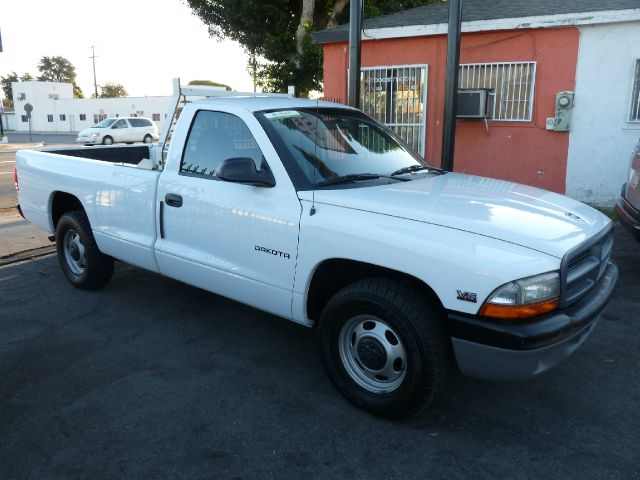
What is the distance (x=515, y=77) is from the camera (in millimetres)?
9648

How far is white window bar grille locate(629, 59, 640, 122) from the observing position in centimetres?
888

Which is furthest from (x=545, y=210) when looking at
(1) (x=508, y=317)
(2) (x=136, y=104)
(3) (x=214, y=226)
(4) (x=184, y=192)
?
(2) (x=136, y=104)

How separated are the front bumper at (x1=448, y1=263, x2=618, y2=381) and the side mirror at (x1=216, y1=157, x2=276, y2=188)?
4.80 ft

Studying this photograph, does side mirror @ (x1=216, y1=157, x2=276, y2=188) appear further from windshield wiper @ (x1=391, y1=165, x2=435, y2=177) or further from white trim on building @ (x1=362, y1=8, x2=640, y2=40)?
white trim on building @ (x1=362, y1=8, x2=640, y2=40)

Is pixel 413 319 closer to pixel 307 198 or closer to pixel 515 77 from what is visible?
pixel 307 198

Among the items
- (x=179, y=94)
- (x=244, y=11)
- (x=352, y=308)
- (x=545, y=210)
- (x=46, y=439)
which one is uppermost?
(x=244, y=11)

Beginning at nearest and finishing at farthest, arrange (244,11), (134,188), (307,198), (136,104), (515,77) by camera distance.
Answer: (307,198), (134,188), (515,77), (244,11), (136,104)

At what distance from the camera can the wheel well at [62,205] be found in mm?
5637

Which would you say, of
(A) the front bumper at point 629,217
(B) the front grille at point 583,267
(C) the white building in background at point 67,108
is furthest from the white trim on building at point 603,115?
(C) the white building in background at point 67,108

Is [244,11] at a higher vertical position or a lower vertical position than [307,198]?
higher

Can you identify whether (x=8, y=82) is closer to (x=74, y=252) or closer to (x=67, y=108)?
(x=67, y=108)

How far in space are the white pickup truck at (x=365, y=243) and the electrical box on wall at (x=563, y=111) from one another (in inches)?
229

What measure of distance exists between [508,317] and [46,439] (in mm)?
2541

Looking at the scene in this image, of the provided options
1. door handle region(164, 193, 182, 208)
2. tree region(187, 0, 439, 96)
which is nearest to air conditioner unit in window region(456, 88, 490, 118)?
door handle region(164, 193, 182, 208)
